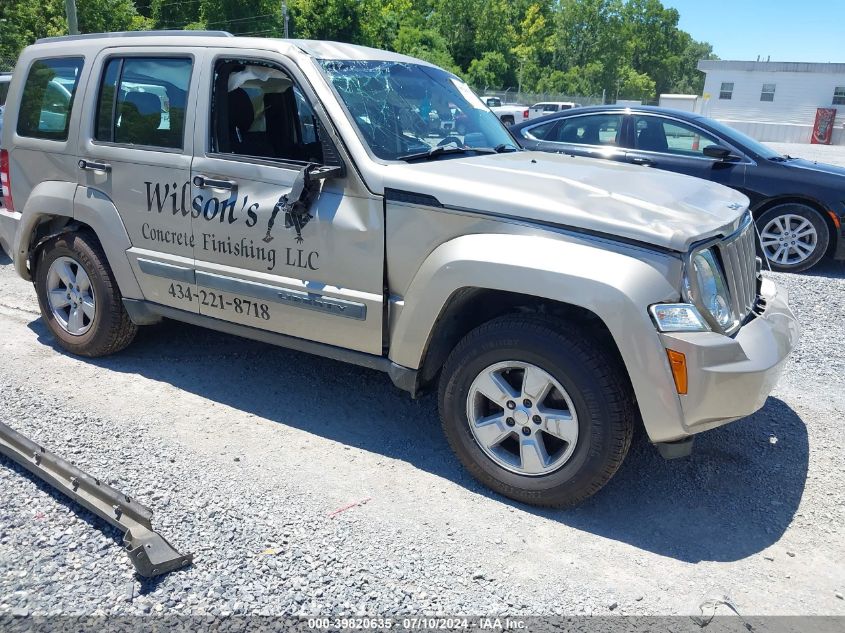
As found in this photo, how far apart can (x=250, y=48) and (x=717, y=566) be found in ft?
11.4

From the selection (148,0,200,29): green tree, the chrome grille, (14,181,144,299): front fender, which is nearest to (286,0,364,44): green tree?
(148,0,200,29): green tree

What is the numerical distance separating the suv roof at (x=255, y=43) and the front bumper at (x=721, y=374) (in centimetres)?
243

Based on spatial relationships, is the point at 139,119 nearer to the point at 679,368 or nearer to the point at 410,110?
the point at 410,110

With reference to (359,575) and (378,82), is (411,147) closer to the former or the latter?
(378,82)

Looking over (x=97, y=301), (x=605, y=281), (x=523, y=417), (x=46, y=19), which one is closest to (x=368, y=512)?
(x=523, y=417)

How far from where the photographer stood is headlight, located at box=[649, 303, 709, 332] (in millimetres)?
2869

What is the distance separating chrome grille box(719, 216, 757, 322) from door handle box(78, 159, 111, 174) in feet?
11.8

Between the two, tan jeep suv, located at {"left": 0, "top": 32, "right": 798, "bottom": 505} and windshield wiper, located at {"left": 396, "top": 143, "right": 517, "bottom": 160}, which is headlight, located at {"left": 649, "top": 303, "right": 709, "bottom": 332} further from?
windshield wiper, located at {"left": 396, "top": 143, "right": 517, "bottom": 160}

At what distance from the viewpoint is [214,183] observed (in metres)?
3.98

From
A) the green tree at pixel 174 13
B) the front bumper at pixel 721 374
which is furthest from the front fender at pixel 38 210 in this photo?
the green tree at pixel 174 13

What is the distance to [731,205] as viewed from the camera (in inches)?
142

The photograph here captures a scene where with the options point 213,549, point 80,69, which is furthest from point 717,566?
point 80,69

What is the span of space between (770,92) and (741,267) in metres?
49.6

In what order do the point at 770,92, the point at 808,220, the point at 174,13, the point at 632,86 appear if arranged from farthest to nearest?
the point at 632,86
the point at 770,92
the point at 174,13
the point at 808,220
